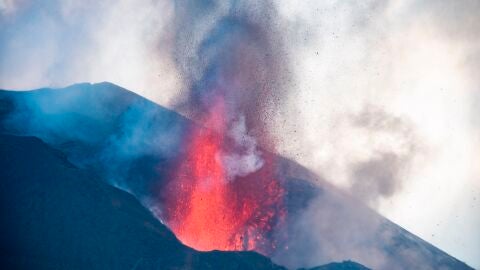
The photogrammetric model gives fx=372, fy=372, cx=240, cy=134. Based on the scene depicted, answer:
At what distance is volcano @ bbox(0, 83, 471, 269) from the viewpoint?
2428cm

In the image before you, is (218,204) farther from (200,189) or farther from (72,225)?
(72,225)

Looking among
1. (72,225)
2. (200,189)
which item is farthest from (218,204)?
(72,225)

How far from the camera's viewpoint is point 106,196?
24.4 metres

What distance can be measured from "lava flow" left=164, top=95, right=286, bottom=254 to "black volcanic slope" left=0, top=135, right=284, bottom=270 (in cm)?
98

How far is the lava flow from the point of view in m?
23.9

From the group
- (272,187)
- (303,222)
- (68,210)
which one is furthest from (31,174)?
(303,222)

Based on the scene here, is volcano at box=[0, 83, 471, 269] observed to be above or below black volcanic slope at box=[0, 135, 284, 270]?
above

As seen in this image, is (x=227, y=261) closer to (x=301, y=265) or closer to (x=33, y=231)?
(x=301, y=265)

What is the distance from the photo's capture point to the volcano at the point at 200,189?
24.3 m

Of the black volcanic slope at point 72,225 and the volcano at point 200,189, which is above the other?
the volcano at point 200,189

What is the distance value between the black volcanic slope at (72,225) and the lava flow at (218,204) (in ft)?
Result: 3.22

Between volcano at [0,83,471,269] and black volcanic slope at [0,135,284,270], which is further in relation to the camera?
volcano at [0,83,471,269]

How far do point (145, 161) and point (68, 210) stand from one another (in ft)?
18.8

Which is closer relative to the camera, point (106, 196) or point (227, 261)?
point (227, 261)
